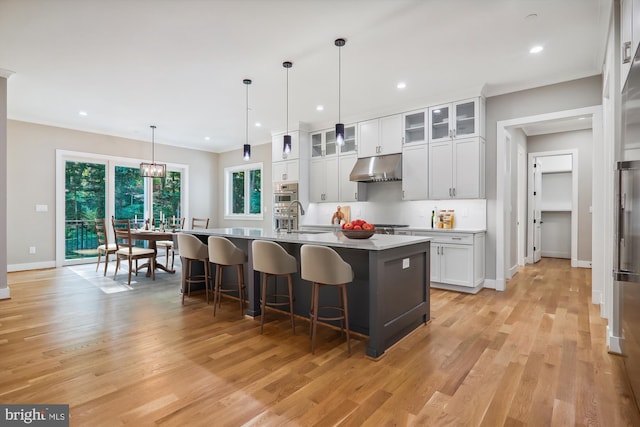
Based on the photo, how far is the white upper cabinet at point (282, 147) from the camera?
21.2 feet

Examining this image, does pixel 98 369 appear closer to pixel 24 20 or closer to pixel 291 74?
pixel 24 20

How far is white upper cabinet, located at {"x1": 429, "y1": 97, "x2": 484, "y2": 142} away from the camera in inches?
181

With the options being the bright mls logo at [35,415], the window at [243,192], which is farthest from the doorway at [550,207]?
the bright mls logo at [35,415]

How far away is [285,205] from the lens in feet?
21.8

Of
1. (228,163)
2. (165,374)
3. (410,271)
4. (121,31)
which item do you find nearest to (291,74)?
(121,31)

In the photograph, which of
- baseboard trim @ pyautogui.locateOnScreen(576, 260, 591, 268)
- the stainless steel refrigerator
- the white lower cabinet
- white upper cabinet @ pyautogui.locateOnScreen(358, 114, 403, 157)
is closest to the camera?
the stainless steel refrigerator

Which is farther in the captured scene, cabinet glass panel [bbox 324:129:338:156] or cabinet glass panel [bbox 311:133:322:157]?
cabinet glass panel [bbox 311:133:322:157]

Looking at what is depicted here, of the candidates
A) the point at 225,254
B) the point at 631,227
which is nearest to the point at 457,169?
the point at 631,227

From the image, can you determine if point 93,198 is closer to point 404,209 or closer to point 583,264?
point 404,209

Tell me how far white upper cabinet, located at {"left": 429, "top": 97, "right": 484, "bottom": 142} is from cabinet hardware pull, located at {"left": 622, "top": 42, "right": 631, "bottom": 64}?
242cm

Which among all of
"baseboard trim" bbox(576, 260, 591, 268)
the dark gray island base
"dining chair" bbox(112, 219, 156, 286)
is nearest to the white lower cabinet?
the dark gray island base

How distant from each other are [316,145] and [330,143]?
0.39 m

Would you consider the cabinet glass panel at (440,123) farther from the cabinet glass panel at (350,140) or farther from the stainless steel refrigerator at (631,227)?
the stainless steel refrigerator at (631,227)

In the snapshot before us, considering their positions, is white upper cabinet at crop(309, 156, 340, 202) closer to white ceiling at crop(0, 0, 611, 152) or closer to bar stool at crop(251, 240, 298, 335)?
white ceiling at crop(0, 0, 611, 152)
